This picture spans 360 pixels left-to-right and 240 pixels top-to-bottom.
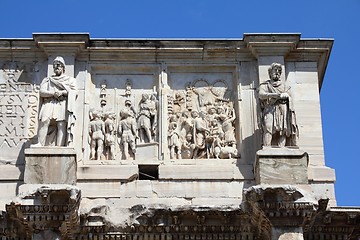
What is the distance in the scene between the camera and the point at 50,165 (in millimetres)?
14531

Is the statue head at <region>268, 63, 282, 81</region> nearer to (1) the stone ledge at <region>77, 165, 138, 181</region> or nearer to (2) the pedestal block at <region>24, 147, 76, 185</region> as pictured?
(1) the stone ledge at <region>77, 165, 138, 181</region>

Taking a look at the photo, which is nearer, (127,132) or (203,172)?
(203,172)

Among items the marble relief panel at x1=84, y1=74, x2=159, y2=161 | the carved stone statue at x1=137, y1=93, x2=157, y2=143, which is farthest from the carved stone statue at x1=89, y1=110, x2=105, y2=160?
the carved stone statue at x1=137, y1=93, x2=157, y2=143

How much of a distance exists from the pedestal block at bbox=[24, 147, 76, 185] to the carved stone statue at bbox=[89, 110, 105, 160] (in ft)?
2.50

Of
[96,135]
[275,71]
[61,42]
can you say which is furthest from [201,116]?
[61,42]

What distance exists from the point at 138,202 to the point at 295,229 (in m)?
2.58

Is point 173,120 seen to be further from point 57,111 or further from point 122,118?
point 57,111

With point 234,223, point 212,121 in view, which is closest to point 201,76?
point 212,121

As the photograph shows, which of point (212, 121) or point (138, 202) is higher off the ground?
point (212, 121)

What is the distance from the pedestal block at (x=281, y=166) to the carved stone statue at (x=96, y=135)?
2656 millimetres

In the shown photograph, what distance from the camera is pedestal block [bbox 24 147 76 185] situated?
1446 cm

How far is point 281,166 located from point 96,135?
3172 mm

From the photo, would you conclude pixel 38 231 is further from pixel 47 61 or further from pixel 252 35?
pixel 252 35

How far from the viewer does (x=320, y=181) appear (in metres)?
15.0
